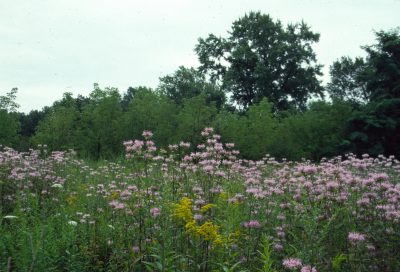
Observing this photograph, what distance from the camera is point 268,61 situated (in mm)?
41875

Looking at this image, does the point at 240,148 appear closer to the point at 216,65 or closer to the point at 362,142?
the point at 362,142

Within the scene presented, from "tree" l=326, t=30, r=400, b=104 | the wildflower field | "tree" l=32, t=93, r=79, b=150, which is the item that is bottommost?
the wildflower field

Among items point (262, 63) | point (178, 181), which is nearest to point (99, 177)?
point (178, 181)

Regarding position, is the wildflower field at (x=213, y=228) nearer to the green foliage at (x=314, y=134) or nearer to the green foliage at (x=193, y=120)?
the green foliage at (x=193, y=120)

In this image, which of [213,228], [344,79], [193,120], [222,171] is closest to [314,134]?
[193,120]

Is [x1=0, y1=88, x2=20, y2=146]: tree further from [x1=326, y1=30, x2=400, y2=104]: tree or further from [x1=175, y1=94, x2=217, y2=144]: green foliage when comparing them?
[x1=326, y1=30, x2=400, y2=104]: tree

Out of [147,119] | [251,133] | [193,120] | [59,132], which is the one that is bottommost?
[59,132]

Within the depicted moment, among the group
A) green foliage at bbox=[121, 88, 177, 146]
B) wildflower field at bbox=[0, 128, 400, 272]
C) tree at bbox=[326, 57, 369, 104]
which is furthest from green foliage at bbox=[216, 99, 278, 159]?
tree at bbox=[326, 57, 369, 104]

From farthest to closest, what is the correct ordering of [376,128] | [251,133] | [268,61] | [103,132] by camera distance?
[268,61] < [376,128] < [103,132] < [251,133]

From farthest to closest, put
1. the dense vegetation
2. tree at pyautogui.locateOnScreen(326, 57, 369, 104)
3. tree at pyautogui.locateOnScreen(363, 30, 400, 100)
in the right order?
tree at pyautogui.locateOnScreen(326, 57, 369, 104) < tree at pyautogui.locateOnScreen(363, 30, 400, 100) < the dense vegetation

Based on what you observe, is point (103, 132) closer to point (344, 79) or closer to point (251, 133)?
point (251, 133)

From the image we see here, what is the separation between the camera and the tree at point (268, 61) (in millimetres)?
41344

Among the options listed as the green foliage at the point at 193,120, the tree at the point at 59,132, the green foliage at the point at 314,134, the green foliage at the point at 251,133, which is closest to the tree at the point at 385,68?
the green foliage at the point at 314,134

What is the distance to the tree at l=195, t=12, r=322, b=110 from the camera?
4134cm
